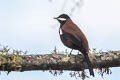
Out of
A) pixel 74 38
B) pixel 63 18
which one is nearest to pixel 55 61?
pixel 74 38

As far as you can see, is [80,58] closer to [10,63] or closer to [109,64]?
[109,64]

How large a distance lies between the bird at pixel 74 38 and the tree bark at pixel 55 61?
0.61 feet

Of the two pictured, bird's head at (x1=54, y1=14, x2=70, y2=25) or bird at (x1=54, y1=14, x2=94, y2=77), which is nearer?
bird at (x1=54, y1=14, x2=94, y2=77)

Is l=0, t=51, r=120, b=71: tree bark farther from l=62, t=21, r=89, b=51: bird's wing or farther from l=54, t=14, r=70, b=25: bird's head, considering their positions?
l=54, t=14, r=70, b=25: bird's head

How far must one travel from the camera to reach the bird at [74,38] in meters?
5.52

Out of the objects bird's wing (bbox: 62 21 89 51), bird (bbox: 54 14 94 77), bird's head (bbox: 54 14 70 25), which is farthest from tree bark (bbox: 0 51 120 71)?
bird's head (bbox: 54 14 70 25)

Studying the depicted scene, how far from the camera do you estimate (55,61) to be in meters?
5.62

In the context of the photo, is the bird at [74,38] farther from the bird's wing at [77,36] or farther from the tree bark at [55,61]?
the tree bark at [55,61]

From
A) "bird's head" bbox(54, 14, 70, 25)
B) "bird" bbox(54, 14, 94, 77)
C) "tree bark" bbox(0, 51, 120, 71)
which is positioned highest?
"bird's head" bbox(54, 14, 70, 25)

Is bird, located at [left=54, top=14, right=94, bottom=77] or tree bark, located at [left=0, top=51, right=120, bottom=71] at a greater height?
bird, located at [left=54, top=14, right=94, bottom=77]

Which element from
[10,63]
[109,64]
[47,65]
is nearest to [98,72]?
[109,64]

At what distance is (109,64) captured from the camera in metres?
5.91

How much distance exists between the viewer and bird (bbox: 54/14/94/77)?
217 inches

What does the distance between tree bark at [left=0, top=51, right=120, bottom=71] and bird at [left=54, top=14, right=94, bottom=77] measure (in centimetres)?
18
